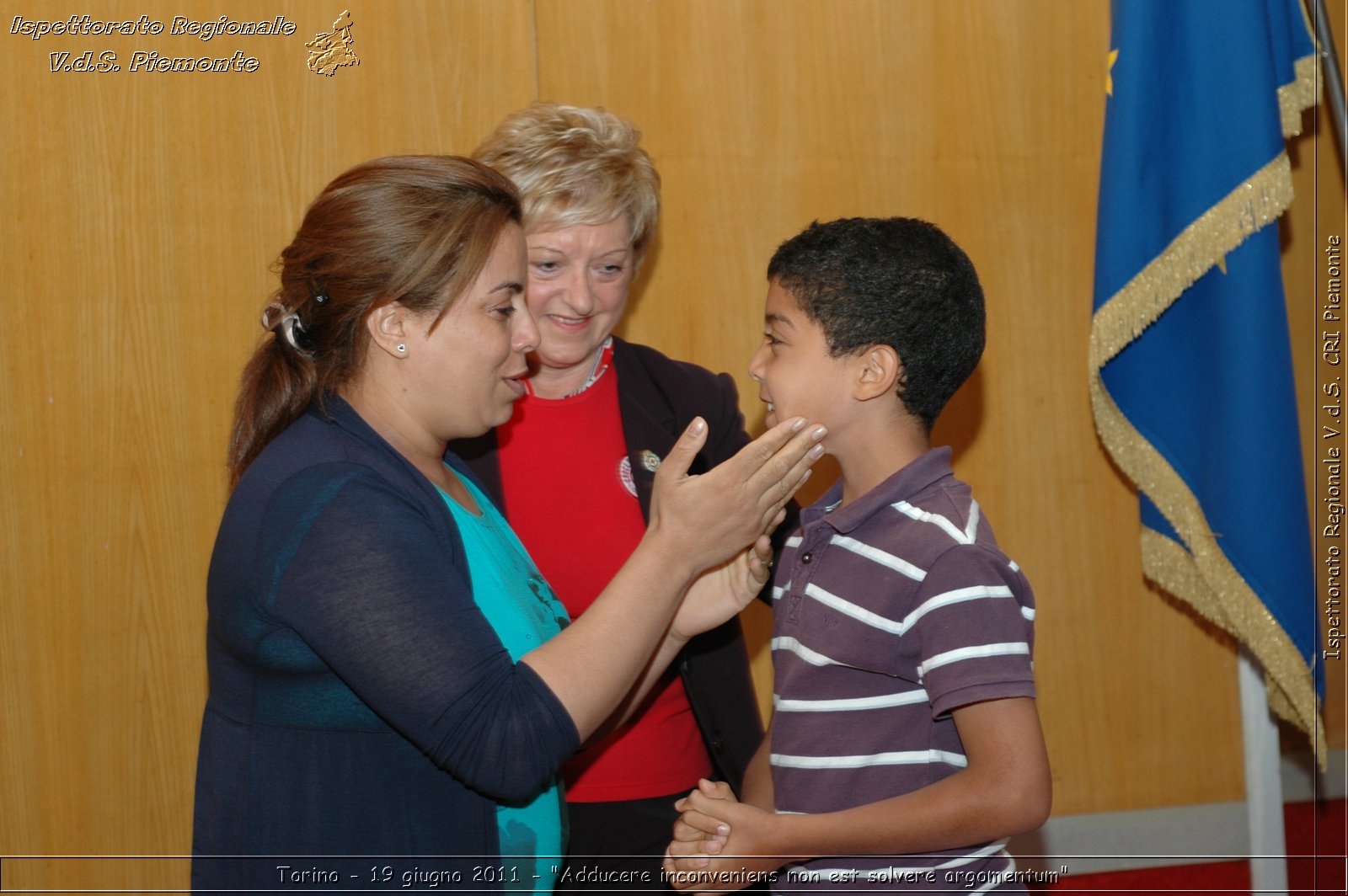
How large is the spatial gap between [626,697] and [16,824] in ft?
5.69

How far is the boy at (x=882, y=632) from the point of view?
1275 mm

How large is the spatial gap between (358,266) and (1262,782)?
238 centimetres

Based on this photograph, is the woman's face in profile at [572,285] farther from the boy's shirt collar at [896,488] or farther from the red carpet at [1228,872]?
the red carpet at [1228,872]

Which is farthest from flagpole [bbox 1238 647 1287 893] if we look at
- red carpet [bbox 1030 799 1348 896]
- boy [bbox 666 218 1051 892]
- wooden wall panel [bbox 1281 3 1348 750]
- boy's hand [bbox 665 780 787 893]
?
boy's hand [bbox 665 780 787 893]

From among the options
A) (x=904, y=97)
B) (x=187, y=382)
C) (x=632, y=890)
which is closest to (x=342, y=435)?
(x=632, y=890)

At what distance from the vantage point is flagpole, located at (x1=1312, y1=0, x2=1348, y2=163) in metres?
2.41

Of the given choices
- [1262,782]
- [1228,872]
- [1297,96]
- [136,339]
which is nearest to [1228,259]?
[1297,96]

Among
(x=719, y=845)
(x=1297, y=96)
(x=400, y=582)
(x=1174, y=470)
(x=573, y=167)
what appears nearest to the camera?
(x=400, y=582)

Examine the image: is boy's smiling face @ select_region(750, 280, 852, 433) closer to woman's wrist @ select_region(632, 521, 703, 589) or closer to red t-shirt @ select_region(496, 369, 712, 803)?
woman's wrist @ select_region(632, 521, 703, 589)

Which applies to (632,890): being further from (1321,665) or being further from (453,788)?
(1321,665)

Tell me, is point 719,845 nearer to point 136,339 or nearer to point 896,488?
point 896,488

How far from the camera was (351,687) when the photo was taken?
4.08 ft

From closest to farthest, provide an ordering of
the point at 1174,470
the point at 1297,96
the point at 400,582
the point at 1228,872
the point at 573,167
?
the point at 400,582, the point at 573,167, the point at 1297,96, the point at 1174,470, the point at 1228,872

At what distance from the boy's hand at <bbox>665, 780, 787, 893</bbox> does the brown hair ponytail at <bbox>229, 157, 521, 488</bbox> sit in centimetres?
69
